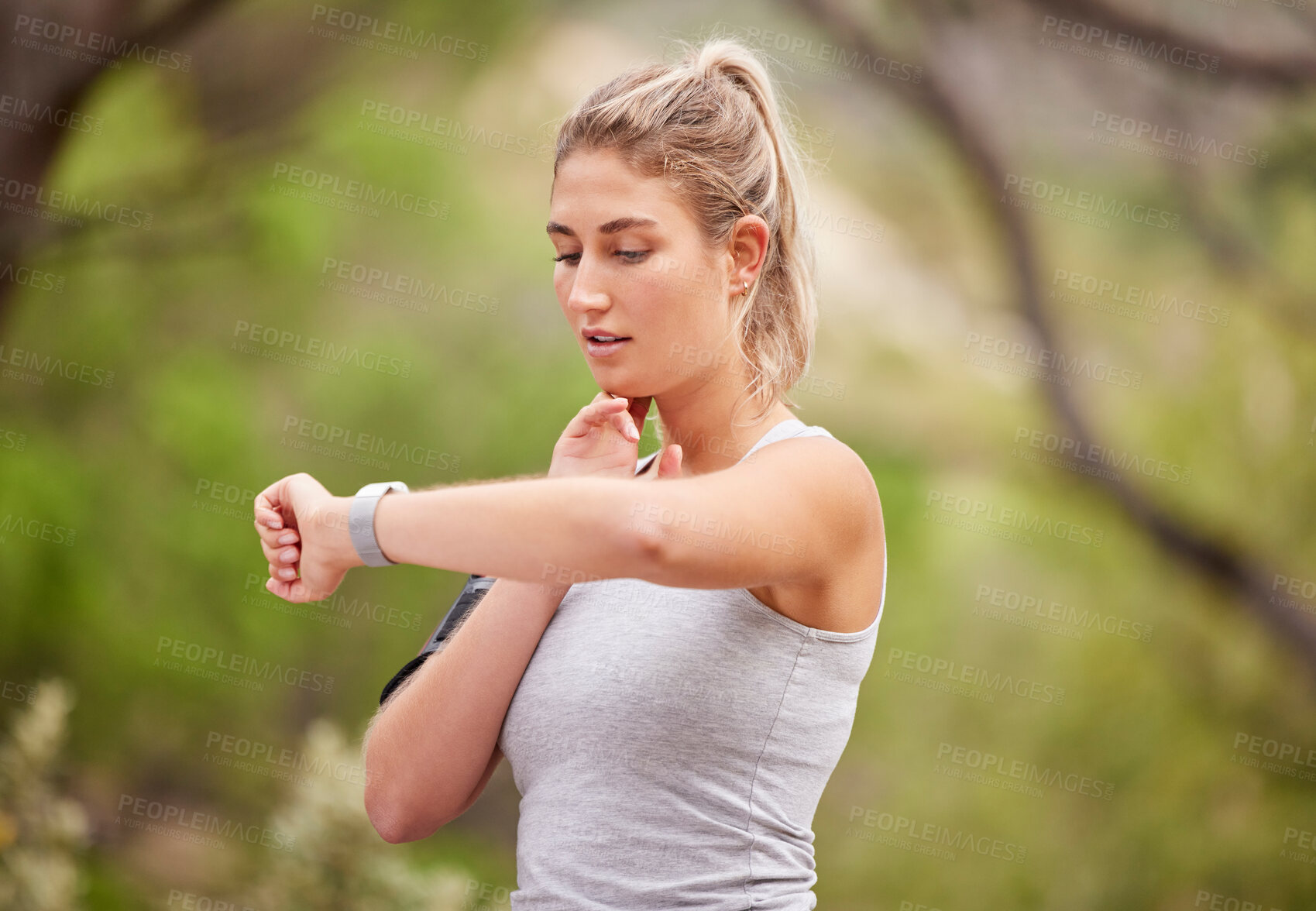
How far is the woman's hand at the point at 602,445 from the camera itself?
1143mm

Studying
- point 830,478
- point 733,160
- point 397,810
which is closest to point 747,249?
→ point 733,160

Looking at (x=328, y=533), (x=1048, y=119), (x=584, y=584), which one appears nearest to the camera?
(x=328, y=533)

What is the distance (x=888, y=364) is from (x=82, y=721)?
291cm

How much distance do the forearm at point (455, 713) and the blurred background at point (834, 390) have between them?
7.80 feet

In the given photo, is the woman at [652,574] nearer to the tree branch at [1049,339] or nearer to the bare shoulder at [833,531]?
the bare shoulder at [833,531]

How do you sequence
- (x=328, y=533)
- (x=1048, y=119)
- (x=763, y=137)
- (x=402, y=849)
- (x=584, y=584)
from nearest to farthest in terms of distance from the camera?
1. (x=328, y=533)
2. (x=584, y=584)
3. (x=763, y=137)
4. (x=402, y=849)
5. (x=1048, y=119)

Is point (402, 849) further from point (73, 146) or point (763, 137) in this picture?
point (763, 137)

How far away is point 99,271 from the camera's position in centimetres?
373

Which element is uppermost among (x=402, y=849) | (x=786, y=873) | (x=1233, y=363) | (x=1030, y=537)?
(x=1233, y=363)

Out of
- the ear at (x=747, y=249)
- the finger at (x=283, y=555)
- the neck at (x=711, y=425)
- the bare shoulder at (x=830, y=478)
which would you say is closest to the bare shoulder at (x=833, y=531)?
the bare shoulder at (x=830, y=478)

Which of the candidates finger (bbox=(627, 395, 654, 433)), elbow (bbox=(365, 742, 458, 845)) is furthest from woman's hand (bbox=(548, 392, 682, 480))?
elbow (bbox=(365, 742, 458, 845))

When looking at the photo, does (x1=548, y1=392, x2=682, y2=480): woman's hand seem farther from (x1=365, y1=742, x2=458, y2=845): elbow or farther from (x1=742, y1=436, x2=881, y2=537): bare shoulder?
(x1=365, y1=742, x2=458, y2=845): elbow

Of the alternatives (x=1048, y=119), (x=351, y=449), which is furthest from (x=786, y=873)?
(x=1048, y=119)

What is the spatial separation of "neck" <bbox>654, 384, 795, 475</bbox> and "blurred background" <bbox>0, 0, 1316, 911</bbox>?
234cm
